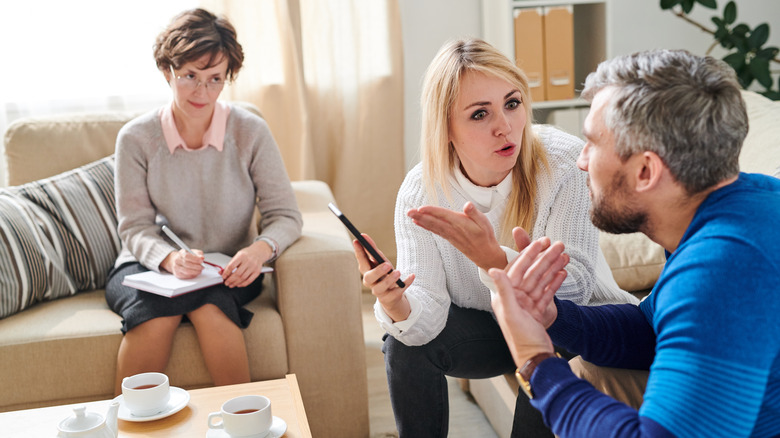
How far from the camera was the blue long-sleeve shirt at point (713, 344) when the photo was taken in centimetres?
87

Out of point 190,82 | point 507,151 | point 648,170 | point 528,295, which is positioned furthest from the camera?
point 190,82

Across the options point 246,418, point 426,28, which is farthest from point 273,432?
point 426,28

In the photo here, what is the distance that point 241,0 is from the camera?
120 inches

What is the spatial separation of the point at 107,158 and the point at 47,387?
2.60 ft

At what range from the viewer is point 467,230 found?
1.26 metres

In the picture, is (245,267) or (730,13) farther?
(730,13)

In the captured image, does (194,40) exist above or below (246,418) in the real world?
→ above

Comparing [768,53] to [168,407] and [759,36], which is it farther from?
[168,407]

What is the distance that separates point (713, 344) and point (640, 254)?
4.01ft

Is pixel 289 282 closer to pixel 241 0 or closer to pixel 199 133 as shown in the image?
pixel 199 133

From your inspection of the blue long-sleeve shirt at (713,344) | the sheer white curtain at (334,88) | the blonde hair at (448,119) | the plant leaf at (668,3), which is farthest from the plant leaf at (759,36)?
the blue long-sleeve shirt at (713,344)

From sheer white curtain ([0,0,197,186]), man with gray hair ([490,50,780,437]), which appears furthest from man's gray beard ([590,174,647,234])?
sheer white curtain ([0,0,197,186])

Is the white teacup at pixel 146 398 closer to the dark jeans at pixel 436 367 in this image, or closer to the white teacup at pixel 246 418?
the white teacup at pixel 246 418

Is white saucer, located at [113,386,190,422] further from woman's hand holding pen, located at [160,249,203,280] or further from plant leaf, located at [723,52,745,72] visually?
plant leaf, located at [723,52,745,72]
